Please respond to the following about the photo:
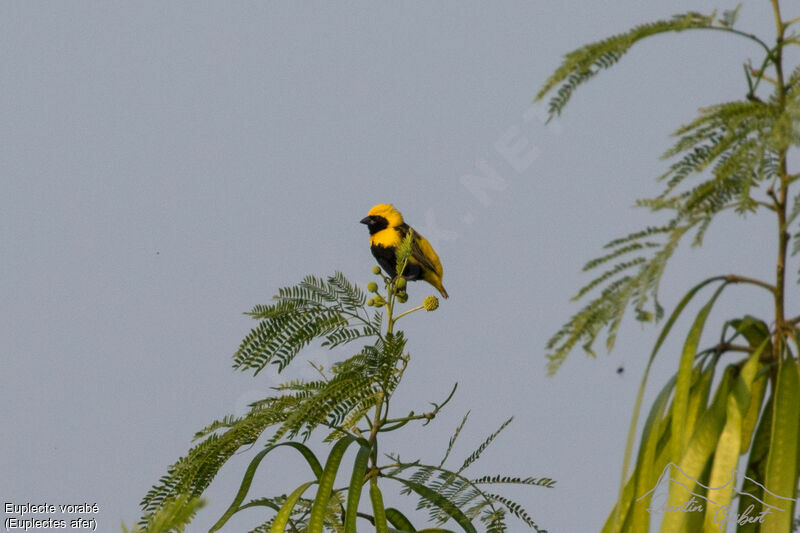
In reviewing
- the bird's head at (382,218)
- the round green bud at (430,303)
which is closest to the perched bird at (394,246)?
the bird's head at (382,218)

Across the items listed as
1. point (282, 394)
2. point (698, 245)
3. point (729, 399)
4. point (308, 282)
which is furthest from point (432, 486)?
point (698, 245)

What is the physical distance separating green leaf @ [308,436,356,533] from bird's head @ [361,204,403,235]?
75.0 inches

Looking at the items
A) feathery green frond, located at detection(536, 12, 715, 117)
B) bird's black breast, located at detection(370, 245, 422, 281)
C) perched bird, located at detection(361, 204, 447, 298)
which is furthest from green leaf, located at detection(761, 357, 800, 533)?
bird's black breast, located at detection(370, 245, 422, 281)

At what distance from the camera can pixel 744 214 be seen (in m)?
1.71

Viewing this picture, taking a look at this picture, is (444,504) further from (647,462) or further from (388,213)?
(388,213)

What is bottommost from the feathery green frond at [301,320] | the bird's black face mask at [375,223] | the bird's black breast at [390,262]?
the feathery green frond at [301,320]

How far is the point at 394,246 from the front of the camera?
3.57 metres

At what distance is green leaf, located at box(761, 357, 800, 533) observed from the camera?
5.76ft

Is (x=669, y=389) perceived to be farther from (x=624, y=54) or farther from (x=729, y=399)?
(x=624, y=54)

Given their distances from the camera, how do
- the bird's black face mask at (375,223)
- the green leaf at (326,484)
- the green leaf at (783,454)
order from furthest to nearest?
1. the bird's black face mask at (375,223)
2. the green leaf at (326,484)
3. the green leaf at (783,454)

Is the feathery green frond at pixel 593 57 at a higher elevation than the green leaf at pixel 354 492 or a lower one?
higher

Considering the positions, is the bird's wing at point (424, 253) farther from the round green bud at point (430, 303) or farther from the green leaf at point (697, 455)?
the green leaf at point (697, 455)

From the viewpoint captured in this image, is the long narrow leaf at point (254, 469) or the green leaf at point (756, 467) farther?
the long narrow leaf at point (254, 469)

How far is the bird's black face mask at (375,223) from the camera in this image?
12.6ft
